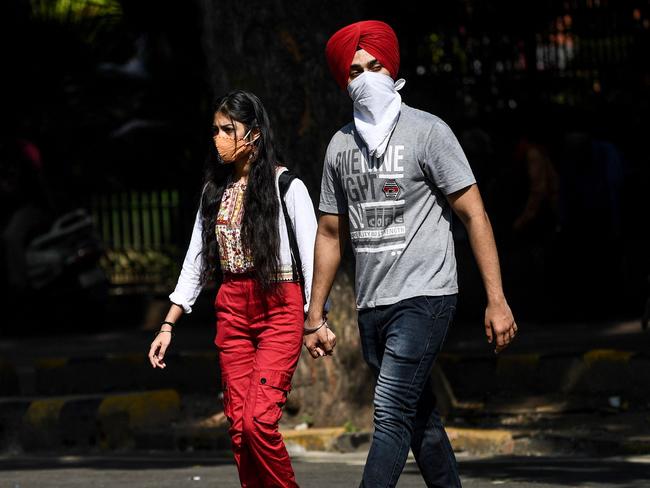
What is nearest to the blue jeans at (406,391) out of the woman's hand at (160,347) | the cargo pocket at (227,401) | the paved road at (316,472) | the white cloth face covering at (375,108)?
the white cloth face covering at (375,108)

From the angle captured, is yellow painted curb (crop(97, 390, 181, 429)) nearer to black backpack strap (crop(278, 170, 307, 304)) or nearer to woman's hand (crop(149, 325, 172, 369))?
woman's hand (crop(149, 325, 172, 369))

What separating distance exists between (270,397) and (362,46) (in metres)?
1.35

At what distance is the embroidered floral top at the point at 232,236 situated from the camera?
6.00 meters

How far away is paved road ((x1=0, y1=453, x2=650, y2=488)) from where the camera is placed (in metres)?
7.50

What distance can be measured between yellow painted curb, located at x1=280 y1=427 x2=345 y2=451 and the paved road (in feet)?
0.31

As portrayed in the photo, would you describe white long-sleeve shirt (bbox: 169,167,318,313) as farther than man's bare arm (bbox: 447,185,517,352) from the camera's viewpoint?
Yes

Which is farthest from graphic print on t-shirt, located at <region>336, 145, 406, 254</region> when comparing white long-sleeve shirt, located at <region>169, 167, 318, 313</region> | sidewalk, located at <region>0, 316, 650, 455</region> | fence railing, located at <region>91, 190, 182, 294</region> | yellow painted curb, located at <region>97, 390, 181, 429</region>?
fence railing, located at <region>91, 190, 182, 294</region>

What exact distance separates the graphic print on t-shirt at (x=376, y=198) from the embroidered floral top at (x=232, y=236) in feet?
2.30

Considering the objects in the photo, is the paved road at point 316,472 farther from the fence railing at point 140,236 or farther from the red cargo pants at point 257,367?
the fence railing at point 140,236

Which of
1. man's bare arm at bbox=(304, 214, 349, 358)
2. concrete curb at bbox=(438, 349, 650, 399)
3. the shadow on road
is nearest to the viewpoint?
man's bare arm at bbox=(304, 214, 349, 358)

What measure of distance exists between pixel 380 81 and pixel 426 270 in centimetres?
66

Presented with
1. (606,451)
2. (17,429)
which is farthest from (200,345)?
(606,451)

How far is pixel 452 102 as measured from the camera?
51.4ft

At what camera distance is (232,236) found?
6.02 meters
